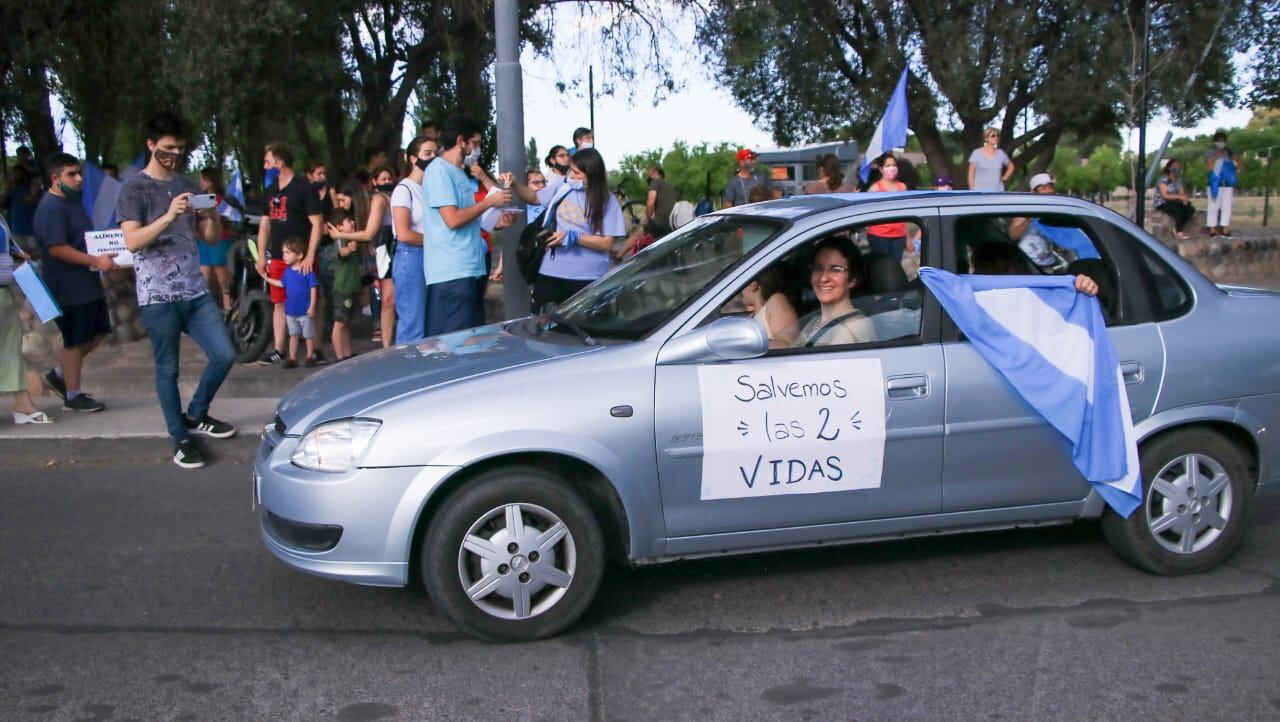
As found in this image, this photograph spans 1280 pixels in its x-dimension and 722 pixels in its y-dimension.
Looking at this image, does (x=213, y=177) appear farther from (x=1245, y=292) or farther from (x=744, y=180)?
(x=1245, y=292)

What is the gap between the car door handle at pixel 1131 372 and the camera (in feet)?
15.8

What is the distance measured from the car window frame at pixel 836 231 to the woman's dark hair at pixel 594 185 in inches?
120

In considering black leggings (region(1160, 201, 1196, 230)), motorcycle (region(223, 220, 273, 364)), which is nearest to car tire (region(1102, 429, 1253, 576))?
motorcycle (region(223, 220, 273, 364))

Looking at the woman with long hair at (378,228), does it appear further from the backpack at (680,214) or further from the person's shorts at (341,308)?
the backpack at (680,214)

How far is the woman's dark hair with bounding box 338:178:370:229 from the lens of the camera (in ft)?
33.2

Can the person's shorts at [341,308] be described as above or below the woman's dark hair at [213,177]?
below

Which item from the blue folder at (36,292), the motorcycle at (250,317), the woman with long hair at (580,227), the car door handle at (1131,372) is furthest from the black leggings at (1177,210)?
the blue folder at (36,292)

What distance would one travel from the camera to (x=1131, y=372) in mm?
4824

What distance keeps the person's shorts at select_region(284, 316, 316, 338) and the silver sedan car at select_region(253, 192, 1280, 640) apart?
16.0 feet

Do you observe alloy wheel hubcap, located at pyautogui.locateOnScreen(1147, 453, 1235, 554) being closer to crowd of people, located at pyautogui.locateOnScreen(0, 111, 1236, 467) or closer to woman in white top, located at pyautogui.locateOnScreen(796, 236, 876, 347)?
crowd of people, located at pyautogui.locateOnScreen(0, 111, 1236, 467)

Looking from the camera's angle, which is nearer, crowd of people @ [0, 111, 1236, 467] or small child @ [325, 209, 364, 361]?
crowd of people @ [0, 111, 1236, 467]

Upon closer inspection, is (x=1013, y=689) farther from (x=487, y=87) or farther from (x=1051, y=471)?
(x=487, y=87)

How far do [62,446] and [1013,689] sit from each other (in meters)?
5.98

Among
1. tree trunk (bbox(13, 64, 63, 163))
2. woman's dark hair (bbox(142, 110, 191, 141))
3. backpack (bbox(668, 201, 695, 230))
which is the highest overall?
tree trunk (bbox(13, 64, 63, 163))
